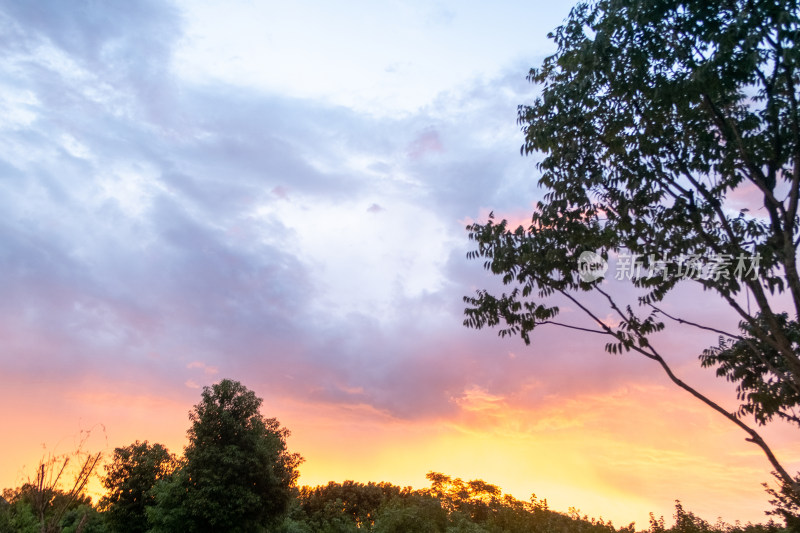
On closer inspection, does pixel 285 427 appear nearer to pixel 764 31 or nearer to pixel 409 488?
pixel 409 488

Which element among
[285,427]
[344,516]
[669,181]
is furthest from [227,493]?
[669,181]

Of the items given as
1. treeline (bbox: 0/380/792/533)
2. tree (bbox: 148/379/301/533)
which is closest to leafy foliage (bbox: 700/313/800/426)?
treeline (bbox: 0/380/792/533)

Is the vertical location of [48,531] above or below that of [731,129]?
below

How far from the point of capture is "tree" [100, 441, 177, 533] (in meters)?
40.3

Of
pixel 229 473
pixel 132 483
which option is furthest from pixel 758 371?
pixel 132 483

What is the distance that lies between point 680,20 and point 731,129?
2.31m

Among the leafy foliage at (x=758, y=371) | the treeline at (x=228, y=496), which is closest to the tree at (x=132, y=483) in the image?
the treeline at (x=228, y=496)

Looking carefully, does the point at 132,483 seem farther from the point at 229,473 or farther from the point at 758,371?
the point at 758,371

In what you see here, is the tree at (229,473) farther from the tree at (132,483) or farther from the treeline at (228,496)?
the tree at (132,483)

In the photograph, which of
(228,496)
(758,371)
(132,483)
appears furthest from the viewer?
(132,483)

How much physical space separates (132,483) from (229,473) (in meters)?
14.8

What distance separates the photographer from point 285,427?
3522cm

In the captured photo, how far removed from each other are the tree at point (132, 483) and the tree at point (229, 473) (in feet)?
28.3

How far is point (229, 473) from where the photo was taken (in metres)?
30.8
